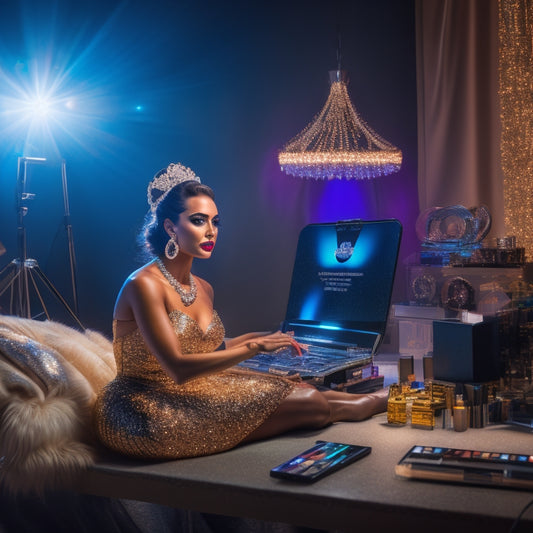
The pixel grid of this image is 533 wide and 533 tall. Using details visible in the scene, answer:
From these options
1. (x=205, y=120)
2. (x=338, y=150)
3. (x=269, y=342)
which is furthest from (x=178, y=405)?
(x=205, y=120)

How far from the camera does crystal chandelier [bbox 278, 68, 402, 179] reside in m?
4.40

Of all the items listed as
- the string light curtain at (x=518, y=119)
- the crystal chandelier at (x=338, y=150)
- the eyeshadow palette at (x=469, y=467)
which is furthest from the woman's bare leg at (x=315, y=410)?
the crystal chandelier at (x=338, y=150)

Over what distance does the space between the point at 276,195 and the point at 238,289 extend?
2.76 ft

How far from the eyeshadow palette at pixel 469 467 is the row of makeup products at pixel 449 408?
0.45m

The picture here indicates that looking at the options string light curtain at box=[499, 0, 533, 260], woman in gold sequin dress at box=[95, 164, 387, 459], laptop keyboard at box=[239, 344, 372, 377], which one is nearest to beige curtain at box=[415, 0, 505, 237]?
string light curtain at box=[499, 0, 533, 260]

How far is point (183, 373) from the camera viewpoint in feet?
6.70

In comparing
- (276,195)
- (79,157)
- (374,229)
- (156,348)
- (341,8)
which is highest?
(341,8)

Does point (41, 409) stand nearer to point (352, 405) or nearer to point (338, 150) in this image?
point (352, 405)

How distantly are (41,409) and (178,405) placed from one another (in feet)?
1.36

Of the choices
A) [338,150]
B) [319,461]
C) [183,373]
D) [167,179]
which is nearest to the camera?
[319,461]

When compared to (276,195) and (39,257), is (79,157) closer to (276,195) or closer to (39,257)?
(39,257)

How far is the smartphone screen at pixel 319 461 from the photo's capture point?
179 cm

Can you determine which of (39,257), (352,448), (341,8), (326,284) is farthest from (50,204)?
(352,448)

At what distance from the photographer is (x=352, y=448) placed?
203 cm
